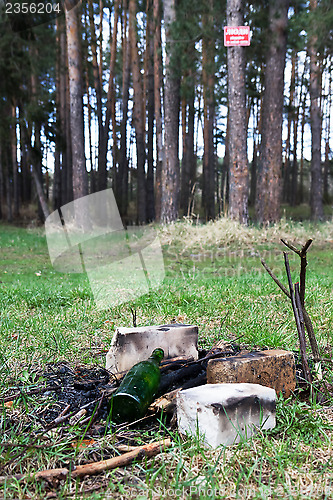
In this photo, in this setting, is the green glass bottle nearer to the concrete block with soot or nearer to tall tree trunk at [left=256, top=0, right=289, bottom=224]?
the concrete block with soot

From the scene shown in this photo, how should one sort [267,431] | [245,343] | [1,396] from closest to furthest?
1. [267,431]
2. [1,396]
3. [245,343]

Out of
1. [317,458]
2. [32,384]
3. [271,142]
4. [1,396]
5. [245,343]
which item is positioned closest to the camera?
[317,458]

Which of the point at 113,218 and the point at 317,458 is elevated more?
the point at 113,218

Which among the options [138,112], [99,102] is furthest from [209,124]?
[99,102]

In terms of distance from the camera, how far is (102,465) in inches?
55.9

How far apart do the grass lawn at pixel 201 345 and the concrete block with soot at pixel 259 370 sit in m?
0.11

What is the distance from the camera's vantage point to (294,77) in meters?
22.4

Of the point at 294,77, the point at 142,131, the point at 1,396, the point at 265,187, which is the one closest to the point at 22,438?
the point at 1,396

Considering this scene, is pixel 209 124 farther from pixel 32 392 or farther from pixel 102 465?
pixel 102 465

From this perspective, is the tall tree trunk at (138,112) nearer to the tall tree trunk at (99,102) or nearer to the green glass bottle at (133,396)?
the tall tree trunk at (99,102)

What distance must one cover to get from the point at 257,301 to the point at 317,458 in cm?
241

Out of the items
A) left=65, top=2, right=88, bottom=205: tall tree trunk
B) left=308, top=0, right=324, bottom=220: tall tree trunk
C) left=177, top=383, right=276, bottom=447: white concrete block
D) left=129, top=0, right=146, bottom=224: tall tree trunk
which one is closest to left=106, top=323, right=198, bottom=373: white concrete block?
left=177, top=383, right=276, bottom=447: white concrete block

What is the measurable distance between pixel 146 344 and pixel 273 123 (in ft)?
31.2

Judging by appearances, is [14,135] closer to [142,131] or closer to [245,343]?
[142,131]
